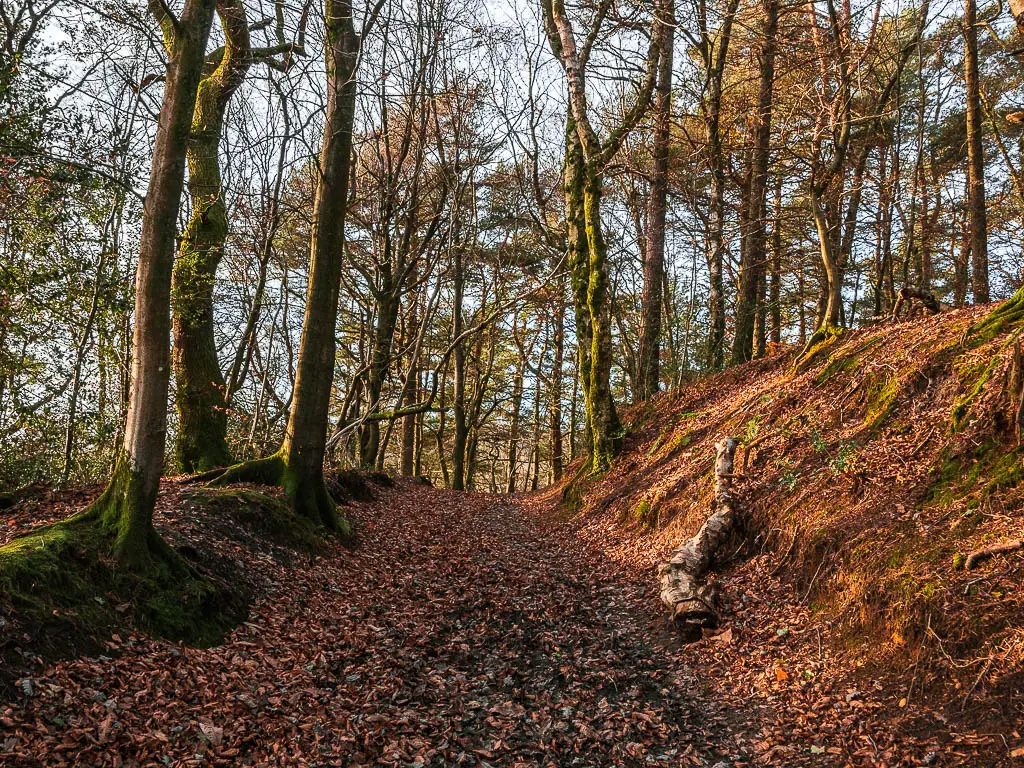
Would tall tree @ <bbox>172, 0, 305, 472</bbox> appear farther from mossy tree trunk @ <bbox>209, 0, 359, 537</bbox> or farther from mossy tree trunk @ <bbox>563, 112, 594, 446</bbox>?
mossy tree trunk @ <bbox>563, 112, 594, 446</bbox>

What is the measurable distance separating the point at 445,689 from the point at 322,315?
6.18 meters

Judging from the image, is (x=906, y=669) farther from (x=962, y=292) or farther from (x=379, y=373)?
(x=962, y=292)

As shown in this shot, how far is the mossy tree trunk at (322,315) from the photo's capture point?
9398 millimetres

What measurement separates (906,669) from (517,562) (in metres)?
6.03

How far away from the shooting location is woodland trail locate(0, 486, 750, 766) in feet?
12.3

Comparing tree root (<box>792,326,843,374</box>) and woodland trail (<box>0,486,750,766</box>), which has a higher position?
tree root (<box>792,326,843,374</box>)

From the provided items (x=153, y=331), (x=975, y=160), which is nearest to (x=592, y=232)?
(x=975, y=160)

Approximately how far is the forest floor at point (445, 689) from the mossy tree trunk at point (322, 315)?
1.78 meters

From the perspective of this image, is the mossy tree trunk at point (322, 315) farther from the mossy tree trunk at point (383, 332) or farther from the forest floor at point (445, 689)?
the mossy tree trunk at point (383, 332)

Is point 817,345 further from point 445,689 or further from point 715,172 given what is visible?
point 445,689

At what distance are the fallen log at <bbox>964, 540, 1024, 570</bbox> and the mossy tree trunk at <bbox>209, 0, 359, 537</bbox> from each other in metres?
7.88

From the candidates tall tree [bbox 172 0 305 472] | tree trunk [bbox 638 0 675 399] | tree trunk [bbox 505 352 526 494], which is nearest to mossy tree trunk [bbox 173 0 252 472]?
tall tree [bbox 172 0 305 472]

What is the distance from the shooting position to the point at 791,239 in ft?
67.6

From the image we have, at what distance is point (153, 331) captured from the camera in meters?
5.29
